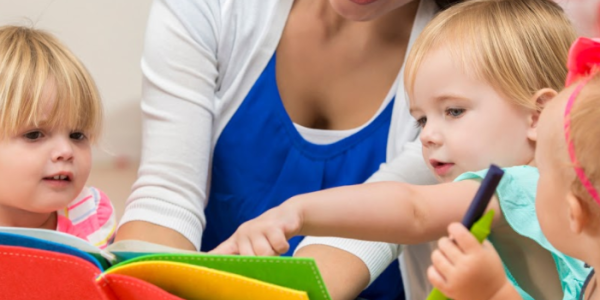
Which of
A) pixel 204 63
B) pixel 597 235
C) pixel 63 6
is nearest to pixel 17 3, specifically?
pixel 63 6

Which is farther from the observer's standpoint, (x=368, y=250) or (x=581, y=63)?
(x=368, y=250)

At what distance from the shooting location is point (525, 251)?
93 centimetres

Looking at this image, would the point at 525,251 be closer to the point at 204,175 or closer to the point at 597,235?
the point at 597,235

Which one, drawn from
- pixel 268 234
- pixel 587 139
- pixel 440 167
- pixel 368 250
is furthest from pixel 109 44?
pixel 587 139

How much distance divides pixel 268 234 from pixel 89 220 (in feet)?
1.88

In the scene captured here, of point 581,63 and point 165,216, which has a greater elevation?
point 581,63

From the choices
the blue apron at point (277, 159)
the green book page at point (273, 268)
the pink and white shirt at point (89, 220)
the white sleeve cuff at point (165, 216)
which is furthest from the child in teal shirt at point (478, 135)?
the pink and white shirt at point (89, 220)

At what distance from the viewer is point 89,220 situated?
1.27 meters

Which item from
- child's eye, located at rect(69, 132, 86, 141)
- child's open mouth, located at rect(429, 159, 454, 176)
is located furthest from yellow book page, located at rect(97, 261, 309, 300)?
child's eye, located at rect(69, 132, 86, 141)

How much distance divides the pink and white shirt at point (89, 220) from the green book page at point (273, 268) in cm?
57

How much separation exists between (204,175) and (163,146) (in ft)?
0.26

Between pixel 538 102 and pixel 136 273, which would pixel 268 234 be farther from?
pixel 538 102

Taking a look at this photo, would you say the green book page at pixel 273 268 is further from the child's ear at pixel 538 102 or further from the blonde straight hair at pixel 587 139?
the child's ear at pixel 538 102

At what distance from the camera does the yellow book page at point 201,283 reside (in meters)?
0.68
